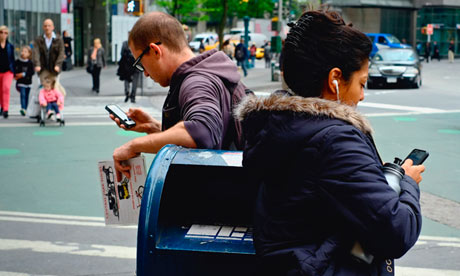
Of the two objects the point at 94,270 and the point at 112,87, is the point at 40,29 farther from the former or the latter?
the point at 94,270

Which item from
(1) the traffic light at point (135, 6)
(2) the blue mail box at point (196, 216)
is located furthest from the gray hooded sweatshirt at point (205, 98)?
(1) the traffic light at point (135, 6)

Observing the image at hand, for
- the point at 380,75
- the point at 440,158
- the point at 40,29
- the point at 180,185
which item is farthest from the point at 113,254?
the point at 40,29

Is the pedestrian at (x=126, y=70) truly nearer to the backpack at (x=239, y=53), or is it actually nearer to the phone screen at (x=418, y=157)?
the backpack at (x=239, y=53)

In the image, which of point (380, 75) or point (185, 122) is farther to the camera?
point (380, 75)

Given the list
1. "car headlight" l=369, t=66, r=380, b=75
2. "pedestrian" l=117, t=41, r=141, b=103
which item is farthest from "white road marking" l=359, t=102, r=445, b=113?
"car headlight" l=369, t=66, r=380, b=75

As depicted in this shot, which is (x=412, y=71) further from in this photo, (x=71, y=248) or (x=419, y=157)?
(x=419, y=157)

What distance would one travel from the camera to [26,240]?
5953 millimetres

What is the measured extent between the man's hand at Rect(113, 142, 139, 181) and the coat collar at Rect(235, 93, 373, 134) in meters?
0.77

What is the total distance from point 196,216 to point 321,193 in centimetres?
90

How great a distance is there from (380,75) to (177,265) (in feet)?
77.8

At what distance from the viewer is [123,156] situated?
2.82 meters

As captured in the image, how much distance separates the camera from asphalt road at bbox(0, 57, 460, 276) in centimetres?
542

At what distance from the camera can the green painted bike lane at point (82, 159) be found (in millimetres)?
7242

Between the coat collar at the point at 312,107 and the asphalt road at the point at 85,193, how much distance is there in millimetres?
3272
